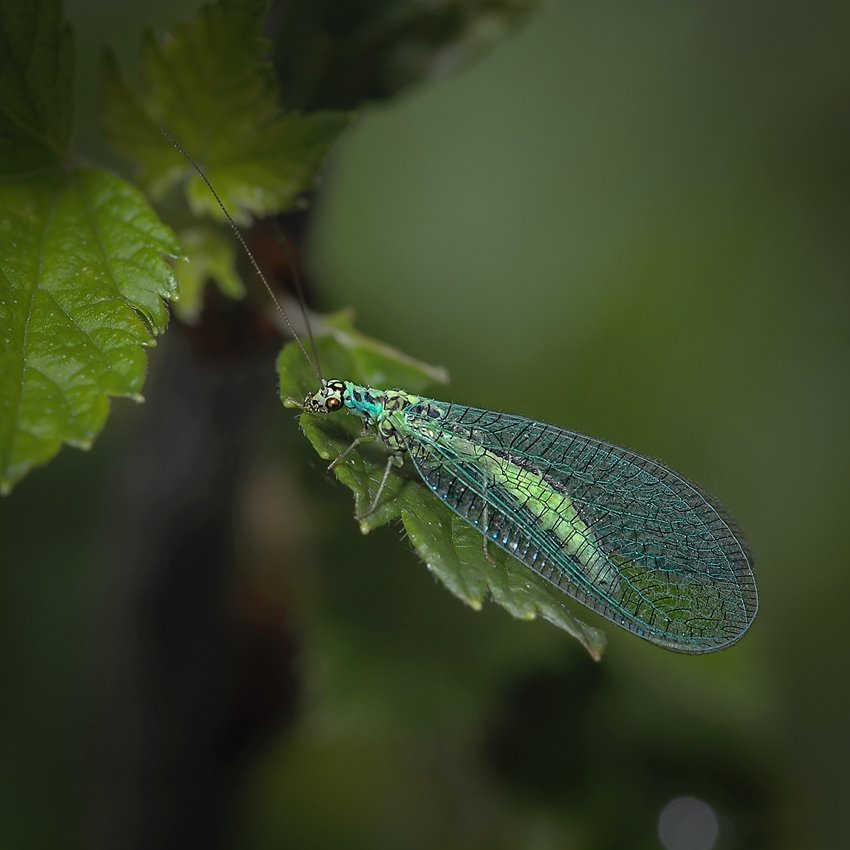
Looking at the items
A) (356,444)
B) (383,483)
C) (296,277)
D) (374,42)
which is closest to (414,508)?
(383,483)

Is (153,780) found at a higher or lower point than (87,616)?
higher

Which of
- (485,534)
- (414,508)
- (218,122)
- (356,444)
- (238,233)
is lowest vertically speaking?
(356,444)

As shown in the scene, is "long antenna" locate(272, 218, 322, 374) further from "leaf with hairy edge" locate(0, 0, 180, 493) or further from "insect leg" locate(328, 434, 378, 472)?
"leaf with hairy edge" locate(0, 0, 180, 493)

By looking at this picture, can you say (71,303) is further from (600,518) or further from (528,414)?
(528,414)

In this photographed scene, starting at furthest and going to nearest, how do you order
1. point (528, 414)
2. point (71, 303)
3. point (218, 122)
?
point (528, 414) < point (218, 122) < point (71, 303)

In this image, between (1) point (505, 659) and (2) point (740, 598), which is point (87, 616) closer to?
(1) point (505, 659)

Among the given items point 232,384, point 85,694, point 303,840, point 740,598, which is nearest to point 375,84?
point 232,384

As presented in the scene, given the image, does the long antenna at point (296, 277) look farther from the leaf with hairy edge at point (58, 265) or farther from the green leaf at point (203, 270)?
the leaf with hairy edge at point (58, 265)
